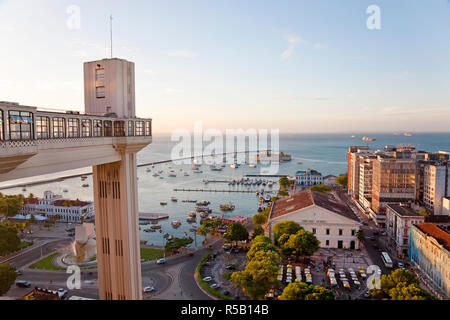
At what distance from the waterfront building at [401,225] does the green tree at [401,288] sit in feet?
26.6

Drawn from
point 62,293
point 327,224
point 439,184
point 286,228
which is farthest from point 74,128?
point 439,184

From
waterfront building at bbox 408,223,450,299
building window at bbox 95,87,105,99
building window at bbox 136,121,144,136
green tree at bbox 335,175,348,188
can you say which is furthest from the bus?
green tree at bbox 335,175,348,188

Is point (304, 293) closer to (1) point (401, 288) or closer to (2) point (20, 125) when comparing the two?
(1) point (401, 288)

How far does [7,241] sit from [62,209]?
9.96 metres

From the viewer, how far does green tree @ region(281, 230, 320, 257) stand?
1557cm

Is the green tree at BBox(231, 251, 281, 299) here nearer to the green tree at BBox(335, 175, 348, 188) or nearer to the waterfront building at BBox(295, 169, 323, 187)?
the green tree at BBox(335, 175, 348, 188)

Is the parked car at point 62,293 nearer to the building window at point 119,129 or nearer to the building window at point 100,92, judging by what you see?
the building window at point 119,129

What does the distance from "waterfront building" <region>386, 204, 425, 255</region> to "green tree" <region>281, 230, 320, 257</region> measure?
6.12 meters

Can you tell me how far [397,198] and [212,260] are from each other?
18169mm

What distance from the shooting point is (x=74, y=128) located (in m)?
5.14
